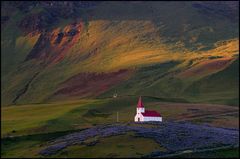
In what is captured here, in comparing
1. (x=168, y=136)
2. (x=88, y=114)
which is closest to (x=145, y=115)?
(x=168, y=136)

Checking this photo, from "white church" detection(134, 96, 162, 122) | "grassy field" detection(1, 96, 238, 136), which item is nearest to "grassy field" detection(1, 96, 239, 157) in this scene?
"grassy field" detection(1, 96, 238, 136)

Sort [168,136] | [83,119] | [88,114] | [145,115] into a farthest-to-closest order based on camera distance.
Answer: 1. [88,114]
2. [83,119]
3. [145,115]
4. [168,136]

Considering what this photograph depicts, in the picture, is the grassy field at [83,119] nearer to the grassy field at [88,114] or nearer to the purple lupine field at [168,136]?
the grassy field at [88,114]

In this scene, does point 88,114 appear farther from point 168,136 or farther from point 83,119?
point 168,136

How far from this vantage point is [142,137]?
324 feet

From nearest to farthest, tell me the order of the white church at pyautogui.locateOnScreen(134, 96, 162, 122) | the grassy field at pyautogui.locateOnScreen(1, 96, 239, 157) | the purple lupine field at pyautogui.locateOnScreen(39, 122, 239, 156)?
the purple lupine field at pyautogui.locateOnScreen(39, 122, 239, 156), the grassy field at pyautogui.locateOnScreen(1, 96, 239, 157), the white church at pyautogui.locateOnScreen(134, 96, 162, 122)

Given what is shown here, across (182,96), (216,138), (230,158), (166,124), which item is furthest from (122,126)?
(182,96)

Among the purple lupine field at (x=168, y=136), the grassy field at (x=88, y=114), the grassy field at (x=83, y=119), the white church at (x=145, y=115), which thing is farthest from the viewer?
the grassy field at (x=88, y=114)

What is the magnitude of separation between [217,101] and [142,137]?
86140 mm

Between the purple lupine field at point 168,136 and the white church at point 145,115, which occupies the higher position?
the white church at point 145,115

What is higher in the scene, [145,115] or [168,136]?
[145,115]

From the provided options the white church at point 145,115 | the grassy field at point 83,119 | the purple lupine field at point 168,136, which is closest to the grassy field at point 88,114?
the grassy field at point 83,119

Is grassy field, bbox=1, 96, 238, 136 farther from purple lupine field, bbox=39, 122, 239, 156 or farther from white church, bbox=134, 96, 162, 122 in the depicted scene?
purple lupine field, bbox=39, 122, 239, 156

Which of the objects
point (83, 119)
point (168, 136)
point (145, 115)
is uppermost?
point (145, 115)
